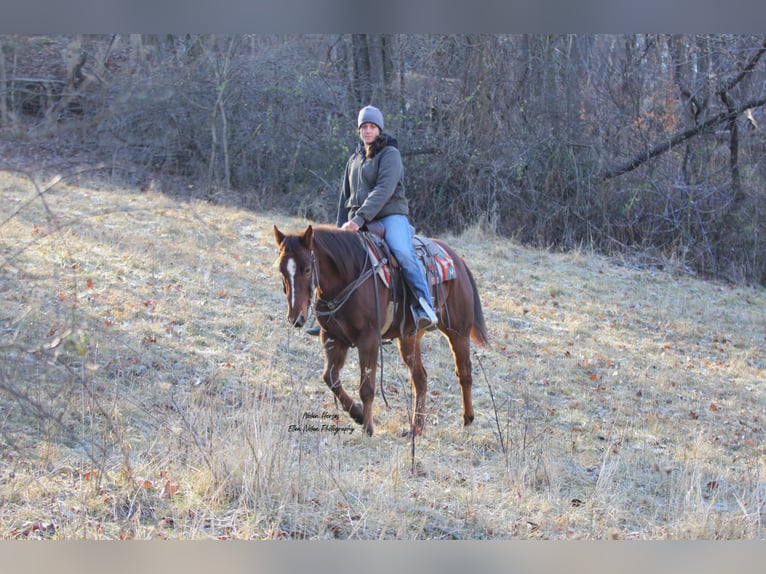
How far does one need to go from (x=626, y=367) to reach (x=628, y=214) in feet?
30.1

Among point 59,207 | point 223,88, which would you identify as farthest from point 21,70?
point 223,88

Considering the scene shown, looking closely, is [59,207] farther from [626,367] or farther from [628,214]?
[628,214]

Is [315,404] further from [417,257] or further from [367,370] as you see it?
[417,257]

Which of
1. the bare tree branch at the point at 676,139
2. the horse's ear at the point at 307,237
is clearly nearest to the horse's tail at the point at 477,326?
the horse's ear at the point at 307,237

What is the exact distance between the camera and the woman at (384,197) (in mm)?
7613

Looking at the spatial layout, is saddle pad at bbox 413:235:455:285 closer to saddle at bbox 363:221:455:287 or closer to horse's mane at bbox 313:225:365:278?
saddle at bbox 363:221:455:287

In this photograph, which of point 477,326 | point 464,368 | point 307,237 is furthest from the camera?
point 477,326

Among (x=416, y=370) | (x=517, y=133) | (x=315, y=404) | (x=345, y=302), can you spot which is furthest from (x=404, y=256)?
(x=517, y=133)

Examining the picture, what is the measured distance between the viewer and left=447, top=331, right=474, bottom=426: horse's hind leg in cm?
852

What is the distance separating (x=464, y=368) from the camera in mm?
8680

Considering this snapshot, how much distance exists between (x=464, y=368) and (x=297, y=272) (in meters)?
2.85

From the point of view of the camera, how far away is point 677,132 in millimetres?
19859

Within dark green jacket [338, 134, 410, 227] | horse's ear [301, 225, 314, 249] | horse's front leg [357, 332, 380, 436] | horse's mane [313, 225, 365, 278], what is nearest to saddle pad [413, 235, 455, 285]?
dark green jacket [338, 134, 410, 227]

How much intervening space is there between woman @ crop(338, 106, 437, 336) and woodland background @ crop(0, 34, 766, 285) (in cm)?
1118
